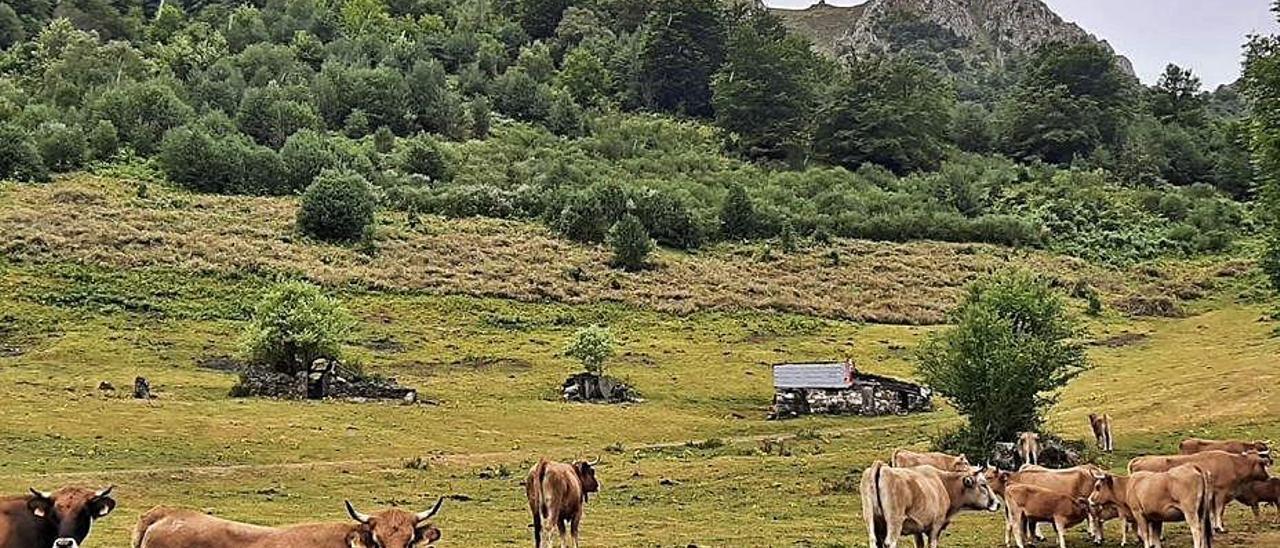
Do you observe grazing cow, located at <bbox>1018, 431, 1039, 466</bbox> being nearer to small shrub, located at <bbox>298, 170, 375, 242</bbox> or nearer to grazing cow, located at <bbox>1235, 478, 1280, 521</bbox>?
grazing cow, located at <bbox>1235, 478, 1280, 521</bbox>

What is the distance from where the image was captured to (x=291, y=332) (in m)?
47.0

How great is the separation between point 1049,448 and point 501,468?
1332cm

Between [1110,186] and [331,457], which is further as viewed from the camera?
[1110,186]

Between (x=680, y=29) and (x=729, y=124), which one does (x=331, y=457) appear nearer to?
(x=729, y=124)

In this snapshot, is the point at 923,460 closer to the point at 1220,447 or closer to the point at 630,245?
the point at 1220,447

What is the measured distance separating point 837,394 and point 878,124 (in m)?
87.1

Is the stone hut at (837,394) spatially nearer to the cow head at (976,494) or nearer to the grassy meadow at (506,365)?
the grassy meadow at (506,365)

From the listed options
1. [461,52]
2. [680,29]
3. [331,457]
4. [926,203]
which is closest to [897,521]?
[331,457]

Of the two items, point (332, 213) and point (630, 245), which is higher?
point (332, 213)

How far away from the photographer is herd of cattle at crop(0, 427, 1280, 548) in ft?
43.4

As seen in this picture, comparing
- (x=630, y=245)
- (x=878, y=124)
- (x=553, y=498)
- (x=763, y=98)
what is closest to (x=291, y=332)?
(x=553, y=498)

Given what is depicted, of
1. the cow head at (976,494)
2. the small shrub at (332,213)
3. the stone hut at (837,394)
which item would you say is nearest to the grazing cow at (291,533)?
the cow head at (976,494)

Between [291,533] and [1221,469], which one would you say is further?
[1221,469]

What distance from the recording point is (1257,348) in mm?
52219
